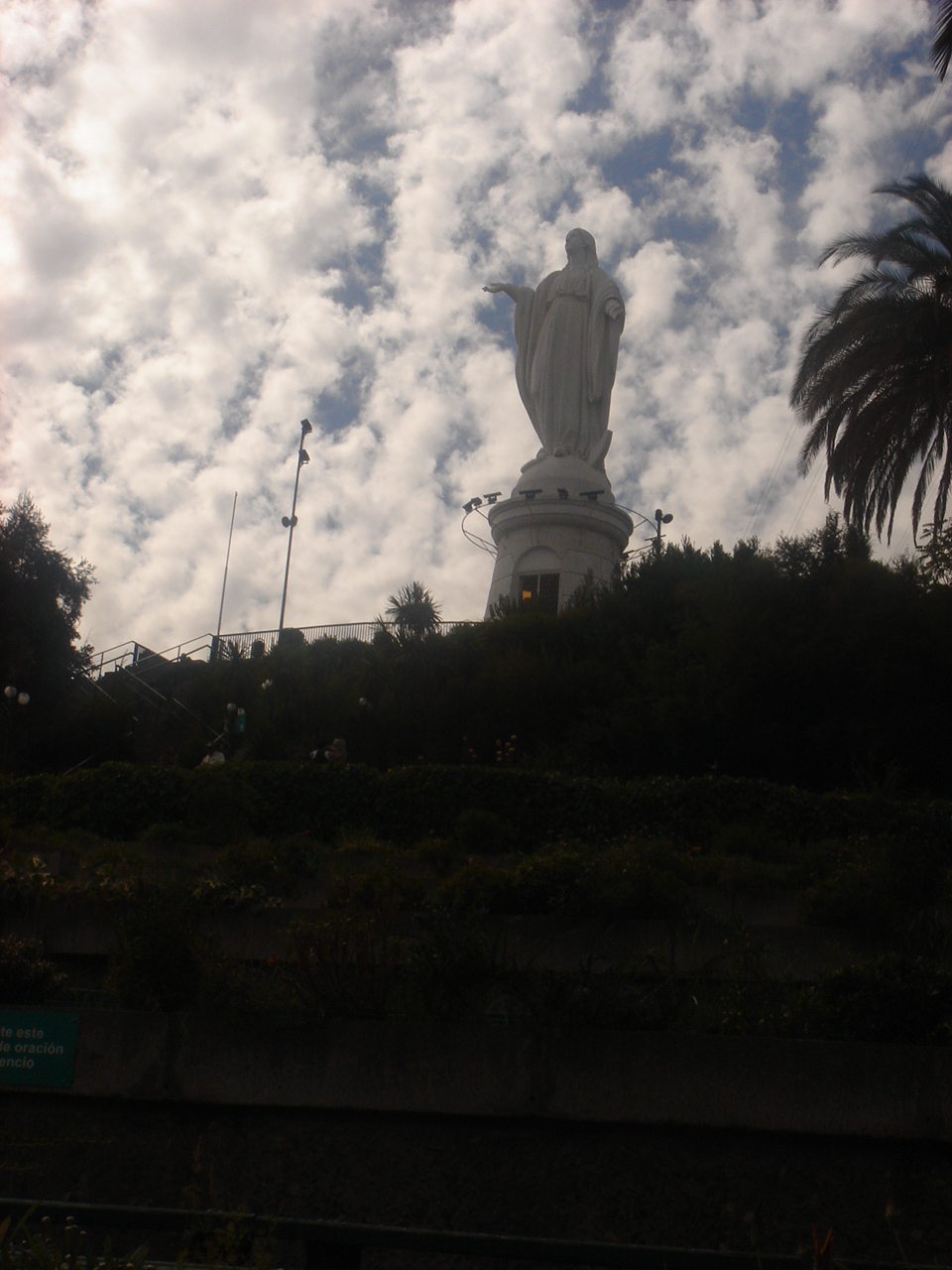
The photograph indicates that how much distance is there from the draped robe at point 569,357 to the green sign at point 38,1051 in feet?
91.0

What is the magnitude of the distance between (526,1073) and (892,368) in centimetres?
1589

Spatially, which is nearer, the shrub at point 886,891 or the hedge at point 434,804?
the shrub at point 886,891

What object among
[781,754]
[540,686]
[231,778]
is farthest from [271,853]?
[540,686]

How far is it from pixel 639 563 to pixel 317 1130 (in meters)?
22.2

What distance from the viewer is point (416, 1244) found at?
128 inches

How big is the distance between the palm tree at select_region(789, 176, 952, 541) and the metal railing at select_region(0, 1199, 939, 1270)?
17504 millimetres

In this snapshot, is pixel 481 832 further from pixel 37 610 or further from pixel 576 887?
pixel 37 610

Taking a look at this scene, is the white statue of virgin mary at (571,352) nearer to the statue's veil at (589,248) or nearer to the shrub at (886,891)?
the statue's veil at (589,248)

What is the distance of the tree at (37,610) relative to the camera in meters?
27.7

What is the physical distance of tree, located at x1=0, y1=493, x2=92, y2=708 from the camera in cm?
2772

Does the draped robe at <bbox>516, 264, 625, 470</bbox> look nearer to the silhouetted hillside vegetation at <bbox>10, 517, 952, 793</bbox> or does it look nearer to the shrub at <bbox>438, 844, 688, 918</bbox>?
the silhouetted hillside vegetation at <bbox>10, 517, 952, 793</bbox>

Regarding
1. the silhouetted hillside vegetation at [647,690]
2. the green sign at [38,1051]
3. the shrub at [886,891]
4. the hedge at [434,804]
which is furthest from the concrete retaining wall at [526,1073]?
the silhouetted hillside vegetation at [647,690]

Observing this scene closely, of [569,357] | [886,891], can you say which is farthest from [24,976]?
[569,357]

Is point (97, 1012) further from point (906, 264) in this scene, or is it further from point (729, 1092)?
point (906, 264)
